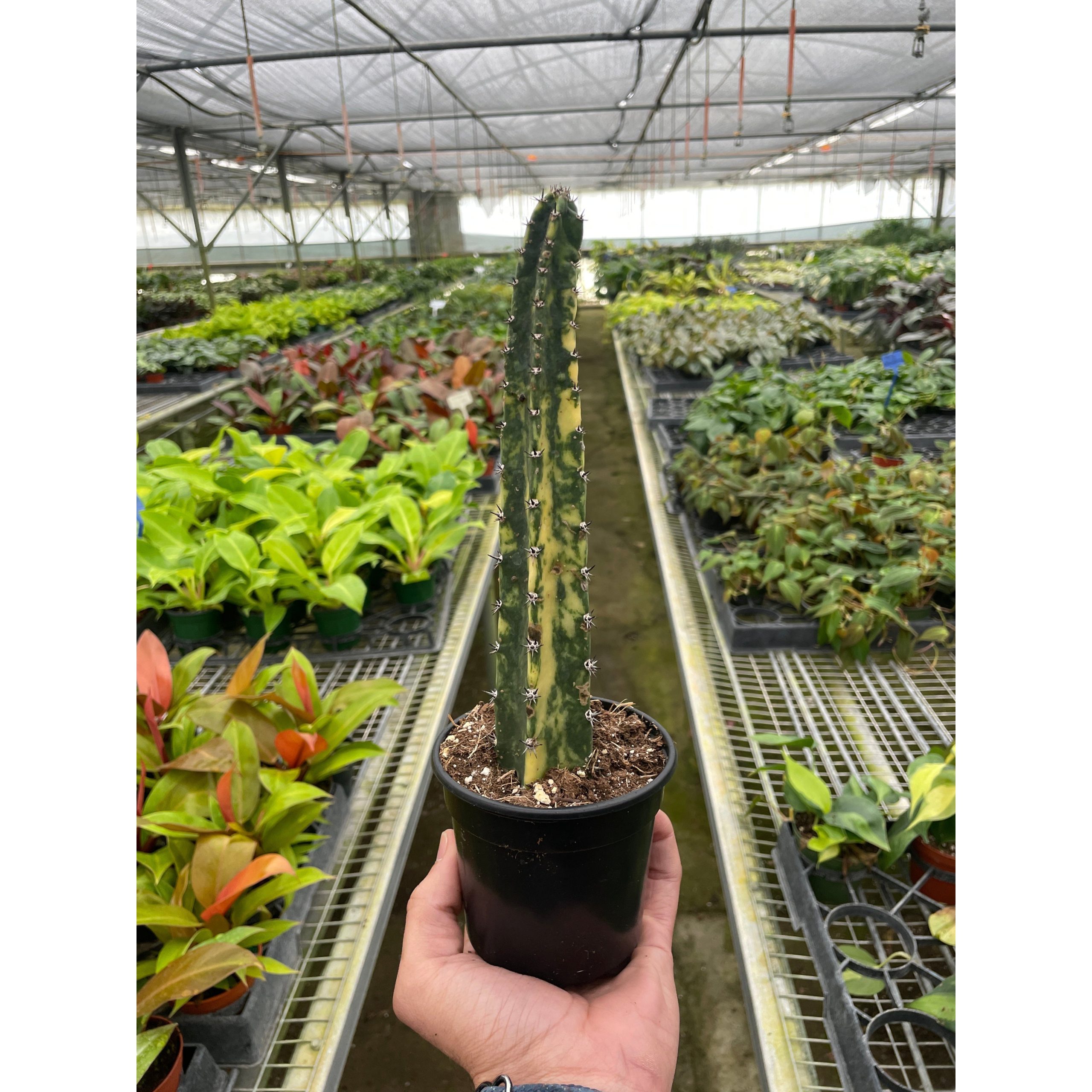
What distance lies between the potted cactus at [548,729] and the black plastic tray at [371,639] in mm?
1337

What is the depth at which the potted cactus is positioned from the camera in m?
0.78

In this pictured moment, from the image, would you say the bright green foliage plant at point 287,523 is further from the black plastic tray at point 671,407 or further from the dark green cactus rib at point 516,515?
the black plastic tray at point 671,407

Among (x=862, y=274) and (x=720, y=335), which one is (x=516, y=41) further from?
(x=720, y=335)

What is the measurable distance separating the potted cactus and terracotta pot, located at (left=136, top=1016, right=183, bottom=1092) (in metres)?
0.47

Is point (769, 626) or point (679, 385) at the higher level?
point (679, 385)

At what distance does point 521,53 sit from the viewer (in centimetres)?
826

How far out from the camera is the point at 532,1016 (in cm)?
78

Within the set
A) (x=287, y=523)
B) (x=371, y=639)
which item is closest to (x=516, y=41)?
(x=287, y=523)

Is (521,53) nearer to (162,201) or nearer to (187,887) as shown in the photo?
(187,887)

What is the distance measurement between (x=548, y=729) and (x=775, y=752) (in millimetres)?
1093

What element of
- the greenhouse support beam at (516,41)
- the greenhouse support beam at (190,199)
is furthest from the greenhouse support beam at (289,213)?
the greenhouse support beam at (516,41)

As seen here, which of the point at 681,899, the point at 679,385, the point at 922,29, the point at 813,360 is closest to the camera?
the point at 681,899

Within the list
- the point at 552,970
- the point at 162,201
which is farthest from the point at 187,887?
the point at 162,201

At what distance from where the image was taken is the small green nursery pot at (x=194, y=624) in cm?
219
